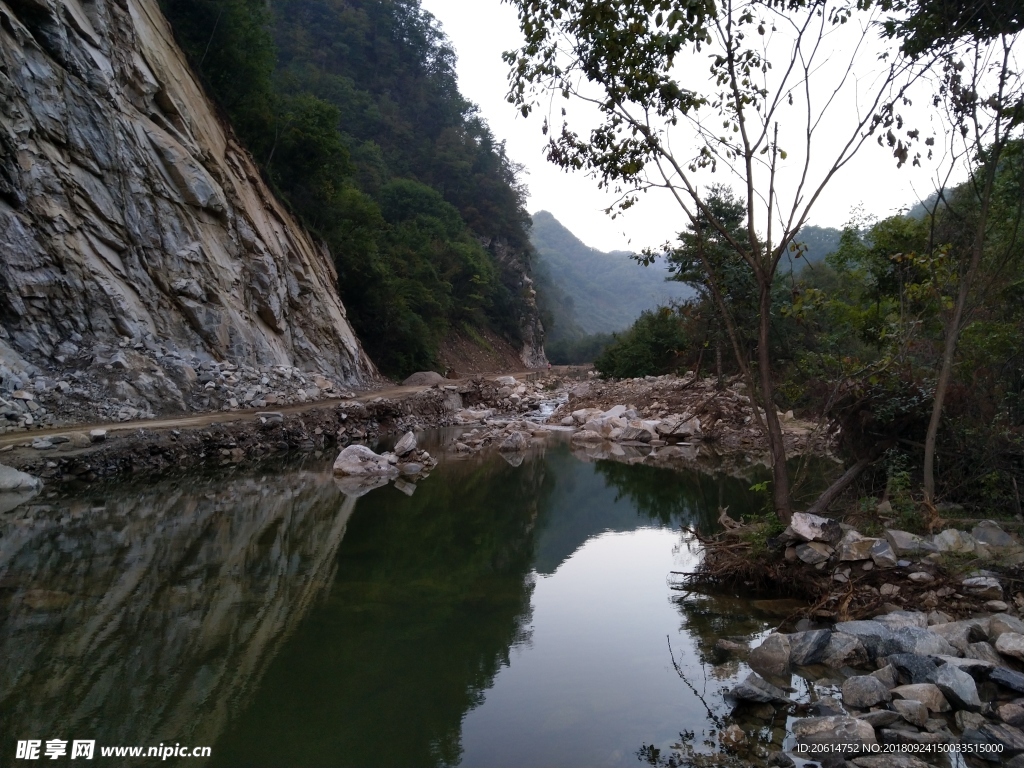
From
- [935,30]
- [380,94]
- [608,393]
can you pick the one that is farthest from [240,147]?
[380,94]

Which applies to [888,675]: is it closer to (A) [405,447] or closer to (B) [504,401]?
(A) [405,447]

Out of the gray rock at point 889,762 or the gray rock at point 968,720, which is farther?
the gray rock at point 968,720

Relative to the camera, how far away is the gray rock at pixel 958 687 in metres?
3.96

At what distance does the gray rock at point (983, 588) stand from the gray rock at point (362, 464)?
31.9 ft

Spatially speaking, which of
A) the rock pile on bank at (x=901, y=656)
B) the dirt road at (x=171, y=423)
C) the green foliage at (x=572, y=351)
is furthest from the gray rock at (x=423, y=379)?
the green foliage at (x=572, y=351)

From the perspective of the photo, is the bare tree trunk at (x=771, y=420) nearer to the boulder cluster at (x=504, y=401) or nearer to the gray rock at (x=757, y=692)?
the gray rock at (x=757, y=692)

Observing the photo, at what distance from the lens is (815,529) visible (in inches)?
236

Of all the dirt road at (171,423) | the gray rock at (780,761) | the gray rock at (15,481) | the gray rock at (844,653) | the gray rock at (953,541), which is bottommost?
the gray rock at (15,481)

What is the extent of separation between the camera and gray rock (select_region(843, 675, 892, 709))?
410cm

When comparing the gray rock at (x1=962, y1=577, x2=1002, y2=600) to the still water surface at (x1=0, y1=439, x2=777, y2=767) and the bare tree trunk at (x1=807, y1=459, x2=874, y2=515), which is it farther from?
the bare tree trunk at (x1=807, y1=459, x2=874, y2=515)

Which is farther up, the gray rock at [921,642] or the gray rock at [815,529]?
the gray rock at [815,529]

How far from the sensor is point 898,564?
5.77 meters

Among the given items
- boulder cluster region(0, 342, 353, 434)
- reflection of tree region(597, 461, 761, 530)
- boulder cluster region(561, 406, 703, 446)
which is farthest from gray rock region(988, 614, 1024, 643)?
boulder cluster region(0, 342, 353, 434)

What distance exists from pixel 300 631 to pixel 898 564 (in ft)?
16.1
